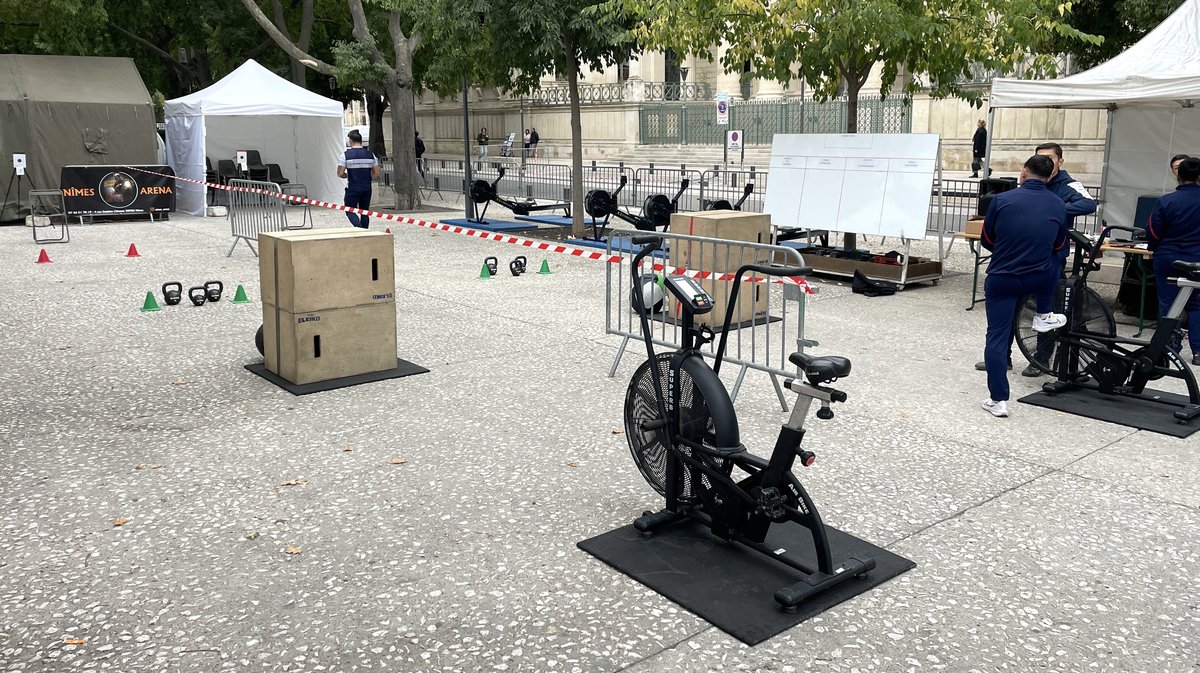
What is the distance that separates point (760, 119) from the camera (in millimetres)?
41656

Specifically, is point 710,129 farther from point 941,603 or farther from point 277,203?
point 941,603

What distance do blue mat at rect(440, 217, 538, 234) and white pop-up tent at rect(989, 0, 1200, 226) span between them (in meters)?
9.87

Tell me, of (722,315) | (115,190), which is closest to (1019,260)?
(722,315)

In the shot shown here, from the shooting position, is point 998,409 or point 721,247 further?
point 721,247

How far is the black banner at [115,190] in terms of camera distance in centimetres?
2019

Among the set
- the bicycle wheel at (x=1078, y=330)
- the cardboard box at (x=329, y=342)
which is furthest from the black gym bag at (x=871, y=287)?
the cardboard box at (x=329, y=342)

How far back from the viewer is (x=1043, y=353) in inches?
308

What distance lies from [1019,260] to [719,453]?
11.6 ft

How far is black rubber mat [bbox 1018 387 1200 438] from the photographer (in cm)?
669

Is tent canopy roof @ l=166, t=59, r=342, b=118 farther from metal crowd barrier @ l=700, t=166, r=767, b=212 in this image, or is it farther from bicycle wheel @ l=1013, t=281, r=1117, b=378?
bicycle wheel @ l=1013, t=281, r=1117, b=378

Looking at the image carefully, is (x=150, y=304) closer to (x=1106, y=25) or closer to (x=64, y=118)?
(x=64, y=118)

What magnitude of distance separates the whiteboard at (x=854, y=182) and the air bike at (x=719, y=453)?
7.65 m

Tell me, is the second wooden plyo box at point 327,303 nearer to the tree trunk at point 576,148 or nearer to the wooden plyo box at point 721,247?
the wooden plyo box at point 721,247

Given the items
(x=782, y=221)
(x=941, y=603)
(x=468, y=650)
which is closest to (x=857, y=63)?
(x=782, y=221)
